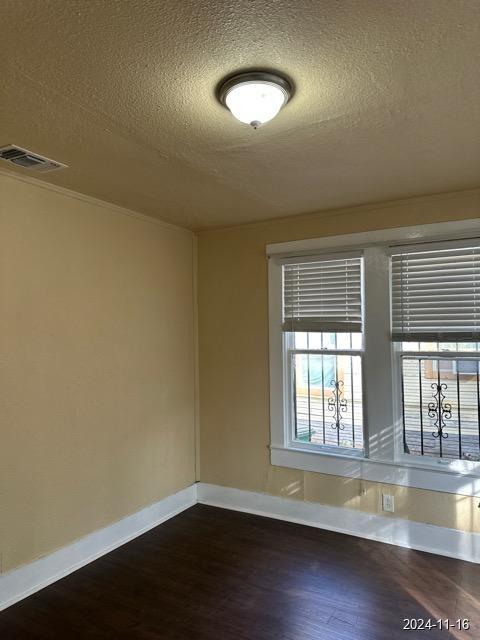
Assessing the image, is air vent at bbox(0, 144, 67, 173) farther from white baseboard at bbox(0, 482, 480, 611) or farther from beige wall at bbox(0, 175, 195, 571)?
white baseboard at bbox(0, 482, 480, 611)

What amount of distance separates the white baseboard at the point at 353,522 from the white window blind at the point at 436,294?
1.39 metres

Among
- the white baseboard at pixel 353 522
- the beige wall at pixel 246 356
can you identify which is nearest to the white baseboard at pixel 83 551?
the white baseboard at pixel 353 522

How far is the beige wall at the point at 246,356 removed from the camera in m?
3.43

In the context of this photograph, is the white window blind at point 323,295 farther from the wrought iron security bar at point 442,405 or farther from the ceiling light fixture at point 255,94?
the ceiling light fixture at point 255,94

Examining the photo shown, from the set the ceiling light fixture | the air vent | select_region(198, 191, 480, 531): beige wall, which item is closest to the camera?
the ceiling light fixture

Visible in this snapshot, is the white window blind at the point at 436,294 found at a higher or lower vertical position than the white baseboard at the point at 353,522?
higher

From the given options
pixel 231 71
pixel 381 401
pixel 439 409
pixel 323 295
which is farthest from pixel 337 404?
pixel 231 71

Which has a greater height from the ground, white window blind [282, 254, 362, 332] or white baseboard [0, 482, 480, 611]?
white window blind [282, 254, 362, 332]

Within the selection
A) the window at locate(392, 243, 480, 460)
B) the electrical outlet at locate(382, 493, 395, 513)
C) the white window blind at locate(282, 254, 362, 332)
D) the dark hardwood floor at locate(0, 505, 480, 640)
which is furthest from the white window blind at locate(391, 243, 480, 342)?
the dark hardwood floor at locate(0, 505, 480, 640)

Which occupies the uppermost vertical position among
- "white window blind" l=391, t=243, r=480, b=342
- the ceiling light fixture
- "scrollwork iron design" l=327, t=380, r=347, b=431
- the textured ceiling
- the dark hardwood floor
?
the textured ceiling

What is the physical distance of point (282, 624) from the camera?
2336 mm

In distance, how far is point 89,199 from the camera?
3.08m

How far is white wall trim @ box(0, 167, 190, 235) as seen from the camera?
264 centimetres

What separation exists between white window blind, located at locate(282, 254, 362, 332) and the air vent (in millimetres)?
2015
